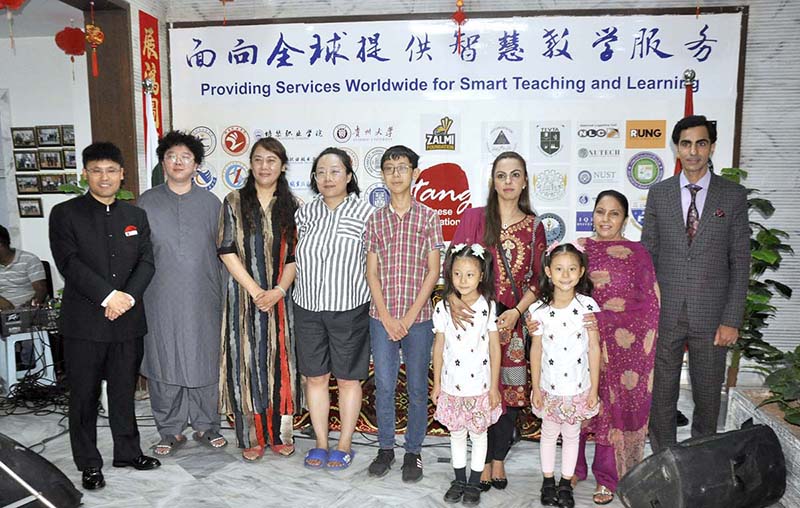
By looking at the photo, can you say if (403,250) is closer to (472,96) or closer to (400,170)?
(400,170)

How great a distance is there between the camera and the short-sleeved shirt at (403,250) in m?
2.57

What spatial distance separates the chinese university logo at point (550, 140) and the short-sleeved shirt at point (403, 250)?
172 centimetres

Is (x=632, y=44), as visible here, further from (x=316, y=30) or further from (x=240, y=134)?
(x=240, y=134)

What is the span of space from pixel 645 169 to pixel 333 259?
243 centimetres

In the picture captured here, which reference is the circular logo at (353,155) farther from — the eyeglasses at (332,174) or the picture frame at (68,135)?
the picture frame at (68,135)

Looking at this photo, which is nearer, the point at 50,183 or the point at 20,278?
the point at 20,278

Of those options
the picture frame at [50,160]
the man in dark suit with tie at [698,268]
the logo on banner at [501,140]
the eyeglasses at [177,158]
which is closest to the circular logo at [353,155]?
the logo on banner at [501,140]

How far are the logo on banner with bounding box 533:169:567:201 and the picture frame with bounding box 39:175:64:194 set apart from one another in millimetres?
4254

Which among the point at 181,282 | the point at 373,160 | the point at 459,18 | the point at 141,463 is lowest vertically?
the point at 141,463

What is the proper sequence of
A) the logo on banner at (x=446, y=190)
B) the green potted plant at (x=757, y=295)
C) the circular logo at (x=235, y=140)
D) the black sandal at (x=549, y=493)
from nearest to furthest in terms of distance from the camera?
1. the black sandal at (x=549, y=493)
2. the green potted plant at (x=757, y=295)
3. the logo on banner at (x=446, y=190)
4. the circular logo at (x=235, y=140)

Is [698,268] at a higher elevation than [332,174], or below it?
below

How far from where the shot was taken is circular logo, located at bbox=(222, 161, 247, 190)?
4270mm

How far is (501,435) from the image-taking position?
2.52m

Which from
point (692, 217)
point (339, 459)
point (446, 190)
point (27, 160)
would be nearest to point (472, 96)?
point (446, 190)
